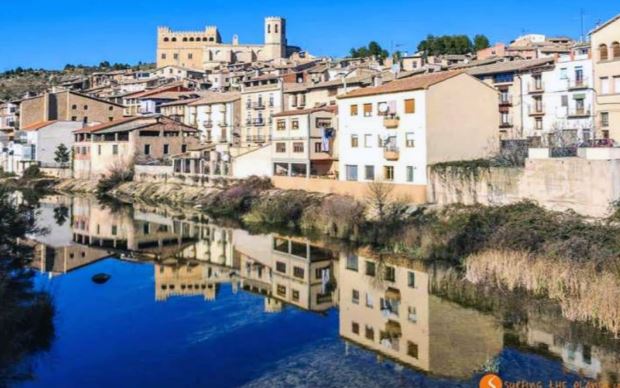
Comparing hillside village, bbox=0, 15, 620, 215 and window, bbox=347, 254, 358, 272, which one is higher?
hillside village, bbox=0, 15, 620, 215

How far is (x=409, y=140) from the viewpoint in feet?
107

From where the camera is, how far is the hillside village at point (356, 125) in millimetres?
32125

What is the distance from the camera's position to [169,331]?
1739 centimetres

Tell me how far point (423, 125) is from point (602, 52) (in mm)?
10694

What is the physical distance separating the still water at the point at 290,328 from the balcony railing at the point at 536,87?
1936cm

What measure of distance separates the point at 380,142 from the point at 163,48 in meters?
104

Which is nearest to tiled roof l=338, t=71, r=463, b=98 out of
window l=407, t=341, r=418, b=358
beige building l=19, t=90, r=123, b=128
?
window l=407, t=341, r=418, b=358

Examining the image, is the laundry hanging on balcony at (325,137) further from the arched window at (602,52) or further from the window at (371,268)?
the window at (371,268)

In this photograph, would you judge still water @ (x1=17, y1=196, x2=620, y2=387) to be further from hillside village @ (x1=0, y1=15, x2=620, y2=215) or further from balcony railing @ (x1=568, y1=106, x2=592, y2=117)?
balcony railing @ (x1=568, y1=106, x2=592, y2=117)

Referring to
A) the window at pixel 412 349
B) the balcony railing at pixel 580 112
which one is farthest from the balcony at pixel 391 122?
the window at pixel 412 349

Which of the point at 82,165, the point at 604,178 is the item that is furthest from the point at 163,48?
the point at 604,178

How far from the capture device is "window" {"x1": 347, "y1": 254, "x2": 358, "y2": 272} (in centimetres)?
2448

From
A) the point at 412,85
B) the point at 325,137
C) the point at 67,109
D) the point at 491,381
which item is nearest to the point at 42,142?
the point at 67,109

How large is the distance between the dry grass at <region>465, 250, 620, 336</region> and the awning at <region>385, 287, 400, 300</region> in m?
2.38
